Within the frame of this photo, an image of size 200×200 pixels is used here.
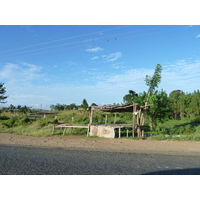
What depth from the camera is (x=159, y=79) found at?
14852 mm

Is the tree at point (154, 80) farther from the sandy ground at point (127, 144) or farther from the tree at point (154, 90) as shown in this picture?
the sandy ground at point (127, 144)

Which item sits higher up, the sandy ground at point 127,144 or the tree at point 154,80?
the tree at point 154,80

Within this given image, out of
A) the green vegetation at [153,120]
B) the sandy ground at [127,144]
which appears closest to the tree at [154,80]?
the green vegetation at [153,120]

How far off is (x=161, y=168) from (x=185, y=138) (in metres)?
7.13

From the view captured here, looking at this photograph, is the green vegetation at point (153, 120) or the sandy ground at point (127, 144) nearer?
the sandy ground at point (127, 144)

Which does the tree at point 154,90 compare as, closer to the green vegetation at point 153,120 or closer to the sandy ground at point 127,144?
the green vegetation at point 153,120

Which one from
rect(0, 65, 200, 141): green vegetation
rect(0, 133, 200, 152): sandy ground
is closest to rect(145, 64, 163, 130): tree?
rect(0, 65, 200, 141): green vegetation

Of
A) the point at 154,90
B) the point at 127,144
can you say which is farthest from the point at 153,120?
the point at 127,144

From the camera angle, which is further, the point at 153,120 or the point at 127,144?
the point at 153,120

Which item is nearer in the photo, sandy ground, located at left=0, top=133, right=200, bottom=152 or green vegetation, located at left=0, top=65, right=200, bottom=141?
sandy ground, located at left=0, top=133, right=200, bottom=152

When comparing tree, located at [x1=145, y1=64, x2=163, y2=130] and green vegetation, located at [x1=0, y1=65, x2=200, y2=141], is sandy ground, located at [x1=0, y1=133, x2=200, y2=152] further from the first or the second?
tree, located at [x1=145, y1=64, x2=163, y2=130]

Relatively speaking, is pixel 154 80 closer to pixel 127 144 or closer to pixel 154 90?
pixel 154 90

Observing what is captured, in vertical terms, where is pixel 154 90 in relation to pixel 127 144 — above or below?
above

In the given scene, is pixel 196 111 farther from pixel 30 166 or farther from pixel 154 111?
pixel 30 166
